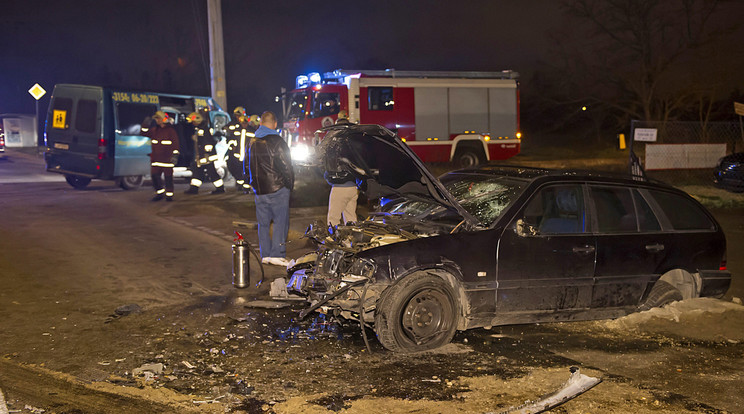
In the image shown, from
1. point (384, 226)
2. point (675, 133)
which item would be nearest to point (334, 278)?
point (384, 226)

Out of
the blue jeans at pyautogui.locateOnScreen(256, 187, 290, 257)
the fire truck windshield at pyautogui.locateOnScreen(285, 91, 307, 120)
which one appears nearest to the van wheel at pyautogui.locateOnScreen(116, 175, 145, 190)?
the fire truck windshield at pyautogui.locateOnScreen(285, 91, 307, 120)

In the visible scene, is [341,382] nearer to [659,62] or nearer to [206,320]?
[206,320]

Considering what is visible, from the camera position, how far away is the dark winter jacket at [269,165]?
317 inches

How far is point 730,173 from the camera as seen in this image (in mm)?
16406


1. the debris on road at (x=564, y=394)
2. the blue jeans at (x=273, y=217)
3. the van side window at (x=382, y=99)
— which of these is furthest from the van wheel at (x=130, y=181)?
the debris on road at (x=564, y=394)

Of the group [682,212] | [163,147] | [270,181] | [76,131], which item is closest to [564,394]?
[682,212]

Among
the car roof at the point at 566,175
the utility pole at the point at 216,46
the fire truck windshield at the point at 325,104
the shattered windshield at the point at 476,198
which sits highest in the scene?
the utility pole at the point at 216,46

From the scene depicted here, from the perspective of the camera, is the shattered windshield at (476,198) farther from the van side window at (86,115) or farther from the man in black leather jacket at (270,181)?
the van side window at (86,115)

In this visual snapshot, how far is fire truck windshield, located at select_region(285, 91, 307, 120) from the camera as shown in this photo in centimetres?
2070

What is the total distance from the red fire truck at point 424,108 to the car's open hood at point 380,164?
529 inches

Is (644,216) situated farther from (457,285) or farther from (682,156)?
(682,156)

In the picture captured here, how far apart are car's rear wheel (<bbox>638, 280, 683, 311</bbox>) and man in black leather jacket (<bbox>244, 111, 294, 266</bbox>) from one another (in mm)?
4221

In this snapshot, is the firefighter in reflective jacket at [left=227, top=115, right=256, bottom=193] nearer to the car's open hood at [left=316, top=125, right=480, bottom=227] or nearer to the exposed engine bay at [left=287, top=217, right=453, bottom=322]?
the car's open hood at [left=316, top=125, right=480, bottom=227]

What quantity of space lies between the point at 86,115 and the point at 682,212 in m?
13.4
